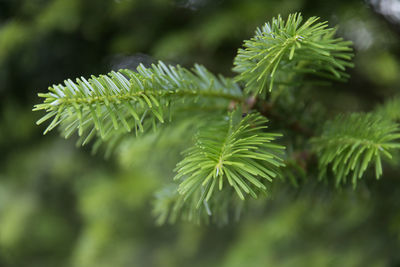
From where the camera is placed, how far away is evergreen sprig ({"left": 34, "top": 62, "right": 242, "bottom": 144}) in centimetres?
38

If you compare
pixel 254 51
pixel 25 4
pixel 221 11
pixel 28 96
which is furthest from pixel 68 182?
pixel 254 51

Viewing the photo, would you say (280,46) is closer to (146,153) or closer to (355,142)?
(355,142)

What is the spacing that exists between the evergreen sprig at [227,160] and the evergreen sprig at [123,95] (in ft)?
0.19

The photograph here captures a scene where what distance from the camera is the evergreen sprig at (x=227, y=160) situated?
381 mm

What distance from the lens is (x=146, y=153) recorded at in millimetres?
777

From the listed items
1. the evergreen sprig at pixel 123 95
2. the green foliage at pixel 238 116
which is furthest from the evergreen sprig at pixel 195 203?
the evergreen sprig at pixel 123 95

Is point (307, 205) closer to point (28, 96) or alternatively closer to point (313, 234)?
point (313, 234)

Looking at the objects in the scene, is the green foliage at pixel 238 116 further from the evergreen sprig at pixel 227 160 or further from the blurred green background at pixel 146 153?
the blurred green background at pixel 146 153

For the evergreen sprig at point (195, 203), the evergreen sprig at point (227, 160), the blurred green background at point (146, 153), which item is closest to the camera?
the evergreen sprig at point (227, 160)

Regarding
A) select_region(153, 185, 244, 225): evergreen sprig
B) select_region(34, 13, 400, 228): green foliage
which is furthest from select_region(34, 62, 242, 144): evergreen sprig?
select_region(153, 185, 244, 225): evergreen sprig

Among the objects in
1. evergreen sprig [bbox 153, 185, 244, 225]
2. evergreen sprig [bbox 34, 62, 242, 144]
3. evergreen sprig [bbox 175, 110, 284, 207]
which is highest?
evergreen sprig [bbox 34, 62, 242, 144]

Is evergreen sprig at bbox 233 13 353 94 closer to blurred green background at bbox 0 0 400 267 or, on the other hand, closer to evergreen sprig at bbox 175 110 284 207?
evergreen sprig at bbox 175 110 284 207

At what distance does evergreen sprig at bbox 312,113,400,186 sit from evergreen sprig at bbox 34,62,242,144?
142 millimetres

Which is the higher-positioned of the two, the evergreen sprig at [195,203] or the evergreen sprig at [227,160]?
the evergreen sprig at [227,160]
